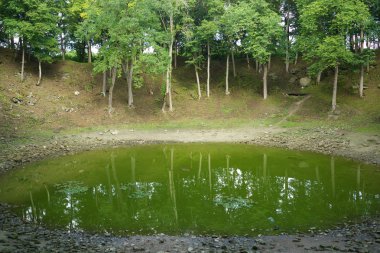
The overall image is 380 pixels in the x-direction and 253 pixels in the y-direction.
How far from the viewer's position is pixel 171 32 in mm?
38562

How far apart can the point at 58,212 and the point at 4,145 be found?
47.8ft

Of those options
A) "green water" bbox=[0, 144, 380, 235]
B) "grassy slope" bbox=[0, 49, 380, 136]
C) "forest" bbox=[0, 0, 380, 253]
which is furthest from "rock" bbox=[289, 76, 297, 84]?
"green water" bbox=[0, 144, 380, 235]

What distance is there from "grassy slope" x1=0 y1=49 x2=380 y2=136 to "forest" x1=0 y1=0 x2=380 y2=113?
1.42 m

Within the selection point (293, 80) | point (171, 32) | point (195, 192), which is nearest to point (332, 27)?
point (293, 80)

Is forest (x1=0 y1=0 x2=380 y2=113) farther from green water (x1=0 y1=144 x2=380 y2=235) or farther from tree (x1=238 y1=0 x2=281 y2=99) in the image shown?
green water (x1=0 y1=144 x2=380 y2=235)

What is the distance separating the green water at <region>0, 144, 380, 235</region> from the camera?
41.7 feet

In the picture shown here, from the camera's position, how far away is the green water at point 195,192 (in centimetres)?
1271

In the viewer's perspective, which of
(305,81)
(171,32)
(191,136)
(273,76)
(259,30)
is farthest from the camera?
(273,76)

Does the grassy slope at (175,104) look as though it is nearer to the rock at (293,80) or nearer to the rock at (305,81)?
the rock at (293,80)

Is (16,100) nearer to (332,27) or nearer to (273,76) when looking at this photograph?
(273,76)

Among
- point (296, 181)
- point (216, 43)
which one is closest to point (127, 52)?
point (216, 43)

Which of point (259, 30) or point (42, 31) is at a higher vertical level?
point (259, 30)

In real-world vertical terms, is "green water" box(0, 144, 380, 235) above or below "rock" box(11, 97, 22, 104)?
below

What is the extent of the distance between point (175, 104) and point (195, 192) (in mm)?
25892
